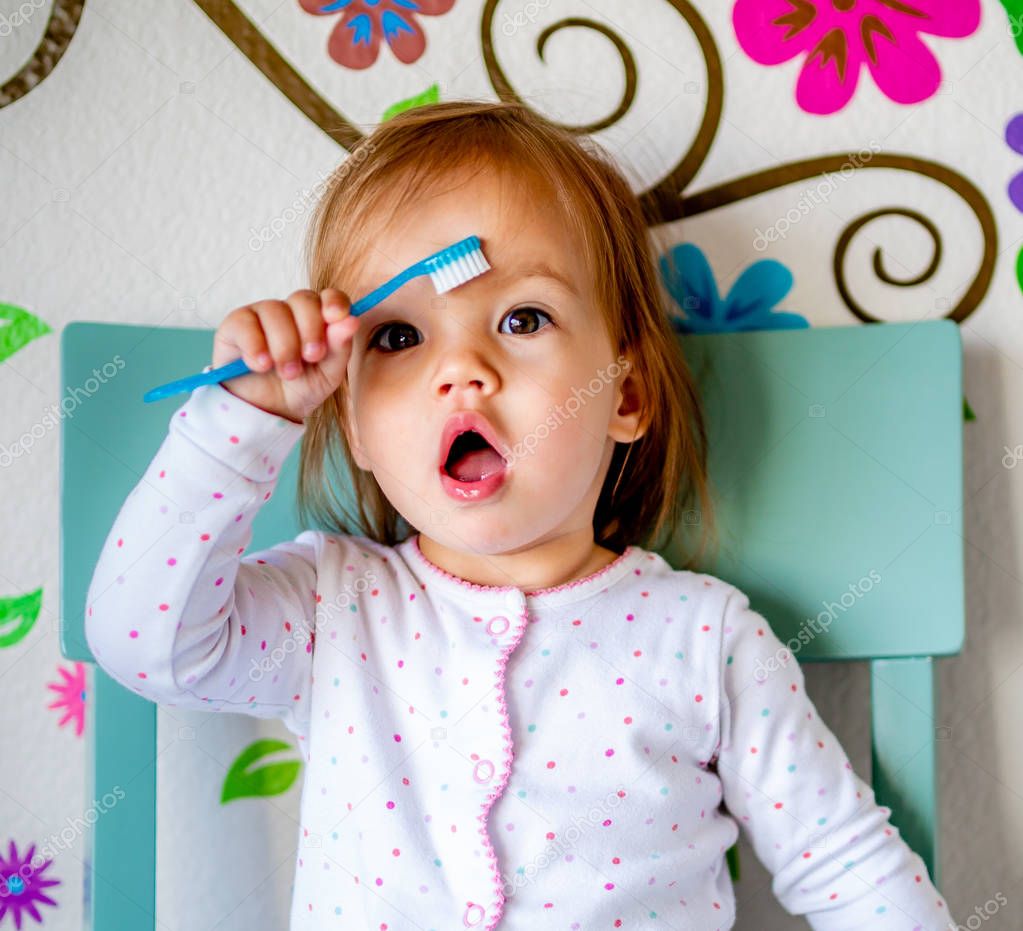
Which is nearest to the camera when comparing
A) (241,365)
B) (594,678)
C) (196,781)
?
(241,365)

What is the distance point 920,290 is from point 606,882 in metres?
0.55

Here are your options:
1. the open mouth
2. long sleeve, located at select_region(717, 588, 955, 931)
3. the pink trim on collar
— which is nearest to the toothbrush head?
the open mouth

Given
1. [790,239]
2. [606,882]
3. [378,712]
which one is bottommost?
[606,882]

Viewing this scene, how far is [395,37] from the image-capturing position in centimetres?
94

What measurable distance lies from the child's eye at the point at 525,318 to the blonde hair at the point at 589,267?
58 millimetres

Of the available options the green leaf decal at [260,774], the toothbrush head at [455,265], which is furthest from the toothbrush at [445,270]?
the green leaf decal at [260,774]

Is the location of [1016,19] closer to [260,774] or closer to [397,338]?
[397,338]

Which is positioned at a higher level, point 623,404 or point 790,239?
point 790,239

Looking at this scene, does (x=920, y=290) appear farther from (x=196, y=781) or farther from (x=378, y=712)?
(x=196, y=781)

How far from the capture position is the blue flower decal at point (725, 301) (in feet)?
3.04

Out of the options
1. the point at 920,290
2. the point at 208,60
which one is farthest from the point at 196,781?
the point at 920,290

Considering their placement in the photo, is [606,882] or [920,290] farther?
[920,290]

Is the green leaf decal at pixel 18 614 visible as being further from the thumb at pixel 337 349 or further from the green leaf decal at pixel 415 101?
the green leaf decal at pixel 415 101

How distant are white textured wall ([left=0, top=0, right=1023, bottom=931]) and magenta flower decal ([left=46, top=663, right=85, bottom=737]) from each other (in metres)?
0.01
